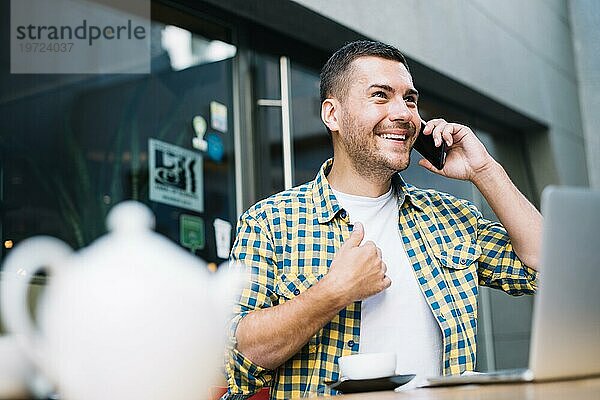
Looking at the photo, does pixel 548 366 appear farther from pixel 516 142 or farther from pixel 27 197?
pixel 516 142

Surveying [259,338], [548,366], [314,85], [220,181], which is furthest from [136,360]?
[314,85]

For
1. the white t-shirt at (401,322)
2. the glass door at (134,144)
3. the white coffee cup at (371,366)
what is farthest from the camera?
the glass door at (134,144)

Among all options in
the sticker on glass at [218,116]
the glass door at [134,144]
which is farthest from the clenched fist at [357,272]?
the sticker on glass at [218,116]

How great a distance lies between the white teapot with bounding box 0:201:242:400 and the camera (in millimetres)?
816

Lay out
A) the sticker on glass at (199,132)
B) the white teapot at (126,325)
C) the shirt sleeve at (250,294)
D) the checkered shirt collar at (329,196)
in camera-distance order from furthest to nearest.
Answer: the sticker on glass at (199,132) → the checkered shirt collar at (329,196) → the shirt sleeve at (250,294) → the white teapot at (126,325)

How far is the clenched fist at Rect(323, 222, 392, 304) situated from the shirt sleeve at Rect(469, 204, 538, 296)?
56 centimetres

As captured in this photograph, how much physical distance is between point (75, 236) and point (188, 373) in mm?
1964

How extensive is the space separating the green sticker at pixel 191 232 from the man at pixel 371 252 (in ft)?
3.53

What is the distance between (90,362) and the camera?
0.82 meters

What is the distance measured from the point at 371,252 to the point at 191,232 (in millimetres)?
1679

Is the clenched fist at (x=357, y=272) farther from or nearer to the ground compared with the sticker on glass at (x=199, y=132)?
nearer to the ground

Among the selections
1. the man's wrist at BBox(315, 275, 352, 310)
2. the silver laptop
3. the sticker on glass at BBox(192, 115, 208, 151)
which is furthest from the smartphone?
the sticker on glass at BBox(192, 115, 208, 151)

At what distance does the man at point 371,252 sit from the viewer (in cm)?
169

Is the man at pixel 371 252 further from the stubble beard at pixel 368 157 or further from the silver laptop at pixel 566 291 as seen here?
the silver laptop at pixel 566 291
